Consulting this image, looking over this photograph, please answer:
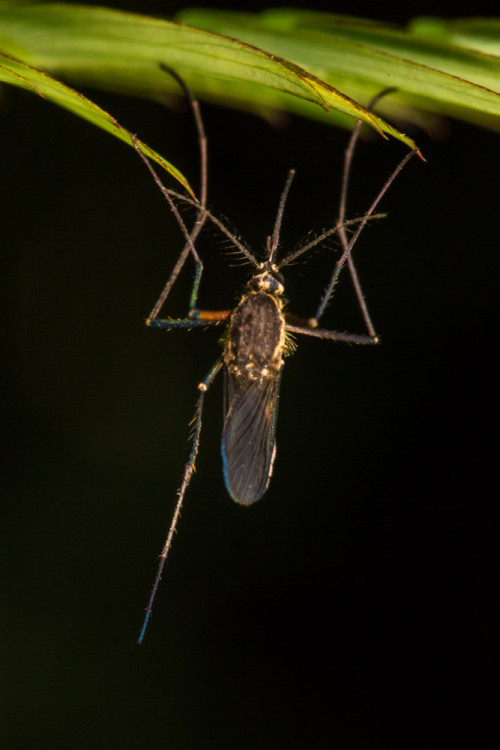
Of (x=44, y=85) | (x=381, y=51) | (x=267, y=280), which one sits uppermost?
(x=267, y=280)

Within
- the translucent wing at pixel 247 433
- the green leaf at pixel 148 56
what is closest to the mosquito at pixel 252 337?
the translucent wing at pixel 247 433

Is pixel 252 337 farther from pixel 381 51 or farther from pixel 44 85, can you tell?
pixel 44 85

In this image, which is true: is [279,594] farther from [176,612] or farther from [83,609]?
[83,609]

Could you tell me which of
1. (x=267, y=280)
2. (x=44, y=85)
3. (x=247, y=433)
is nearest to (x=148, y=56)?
(x=44, y=85)

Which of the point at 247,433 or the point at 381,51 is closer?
the point at 381,51

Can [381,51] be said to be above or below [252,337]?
below

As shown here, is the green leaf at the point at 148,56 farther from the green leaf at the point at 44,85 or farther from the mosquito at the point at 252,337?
the mosquito at the point at 252,337
